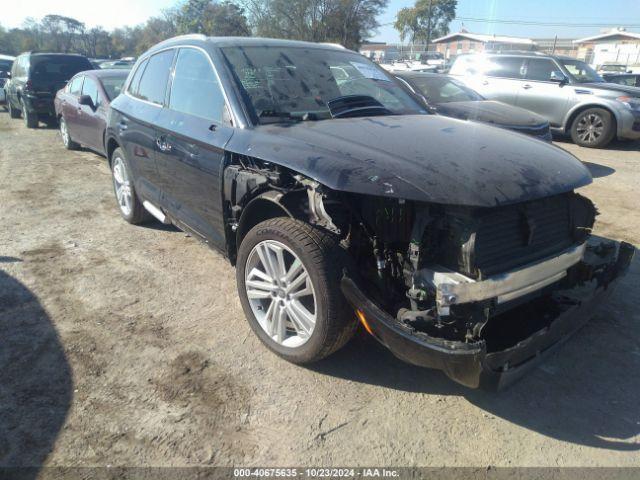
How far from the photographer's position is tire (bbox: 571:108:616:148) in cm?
970

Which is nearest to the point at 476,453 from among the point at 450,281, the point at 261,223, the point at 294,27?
the point at 450,281

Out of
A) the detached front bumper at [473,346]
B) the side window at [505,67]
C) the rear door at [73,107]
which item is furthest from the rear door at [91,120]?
the side window at [505,67]

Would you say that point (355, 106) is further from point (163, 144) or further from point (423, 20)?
point (423, 20)

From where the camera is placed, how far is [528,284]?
2439 millimetres

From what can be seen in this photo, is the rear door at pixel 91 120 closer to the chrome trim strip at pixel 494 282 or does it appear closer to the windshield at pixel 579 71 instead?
the chrome trim strip at pixel 494 282

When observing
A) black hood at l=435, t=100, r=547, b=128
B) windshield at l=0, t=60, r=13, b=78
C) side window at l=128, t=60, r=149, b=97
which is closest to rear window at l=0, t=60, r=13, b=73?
windshield at l=0, t=60, r=13, b=78

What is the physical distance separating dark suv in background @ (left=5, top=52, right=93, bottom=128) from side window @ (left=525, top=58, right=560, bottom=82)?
11218 millimetres

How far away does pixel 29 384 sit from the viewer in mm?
2701

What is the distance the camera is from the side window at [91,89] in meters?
7.85

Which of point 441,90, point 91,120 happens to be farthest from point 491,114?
point 91,120

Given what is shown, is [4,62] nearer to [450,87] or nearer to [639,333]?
[450,87]

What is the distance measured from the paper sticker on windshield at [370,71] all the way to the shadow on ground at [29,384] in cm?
306

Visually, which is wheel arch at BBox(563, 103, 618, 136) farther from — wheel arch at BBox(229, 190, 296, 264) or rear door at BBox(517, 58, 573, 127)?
wheel arch at BBox(229, 190, 296, 264)

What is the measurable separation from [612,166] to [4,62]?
24467 millimetres
